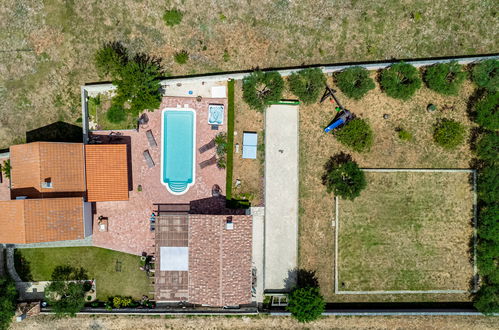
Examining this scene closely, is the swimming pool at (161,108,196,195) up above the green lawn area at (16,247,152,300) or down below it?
above

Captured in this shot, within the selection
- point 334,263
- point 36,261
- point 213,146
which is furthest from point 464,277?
point 36,261

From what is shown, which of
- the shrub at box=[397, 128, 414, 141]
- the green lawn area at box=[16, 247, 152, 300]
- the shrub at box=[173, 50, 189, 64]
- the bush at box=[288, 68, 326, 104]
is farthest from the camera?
the green lawn area at box=[16, 247, 152, 300]

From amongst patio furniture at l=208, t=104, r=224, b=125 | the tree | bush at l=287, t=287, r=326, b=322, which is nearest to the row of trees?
patio furniture at l=208, t=104, r=224, b=125

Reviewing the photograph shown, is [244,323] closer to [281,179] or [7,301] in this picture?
[281,179]

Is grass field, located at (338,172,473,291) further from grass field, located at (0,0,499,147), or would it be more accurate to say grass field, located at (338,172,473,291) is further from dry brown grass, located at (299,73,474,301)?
grass field, located at (0,0,499,147)

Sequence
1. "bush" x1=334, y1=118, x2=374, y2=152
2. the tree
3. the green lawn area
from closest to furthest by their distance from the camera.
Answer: the tree
"bush" x1=334, y1=118, x2=374, y2=152
the green lawn area

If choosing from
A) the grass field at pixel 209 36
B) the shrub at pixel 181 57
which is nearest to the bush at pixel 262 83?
the grass field at pixel 209 36

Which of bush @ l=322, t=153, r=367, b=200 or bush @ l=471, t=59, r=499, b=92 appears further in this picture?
bush @ l=471, t=59, r=499, b=92

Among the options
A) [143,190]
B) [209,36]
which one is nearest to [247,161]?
[143,190]
